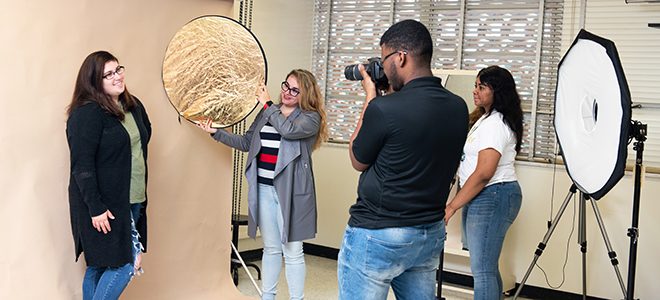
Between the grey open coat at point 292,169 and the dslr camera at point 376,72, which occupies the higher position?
the dslr camera at point 376,72

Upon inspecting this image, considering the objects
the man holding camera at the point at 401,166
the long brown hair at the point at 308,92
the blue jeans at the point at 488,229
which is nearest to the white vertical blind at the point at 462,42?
the blue jeans at the point at 488,229

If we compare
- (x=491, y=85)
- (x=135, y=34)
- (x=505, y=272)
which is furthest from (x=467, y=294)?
(x=135, y=34)

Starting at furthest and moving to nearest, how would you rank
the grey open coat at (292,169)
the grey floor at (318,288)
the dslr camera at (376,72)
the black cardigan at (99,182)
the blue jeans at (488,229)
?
1. the grey floor at (318,288)
2. the grey open coat at (292,169)
3. the blue jeans at (488,229)
4. the black cardigan at (99,182)
5. the dslr camera at (376,72)

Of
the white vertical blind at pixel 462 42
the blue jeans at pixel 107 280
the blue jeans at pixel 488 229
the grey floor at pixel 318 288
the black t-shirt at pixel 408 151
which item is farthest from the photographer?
the white vertical blind at pixel 462 42

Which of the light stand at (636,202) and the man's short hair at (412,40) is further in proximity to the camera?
the light stand at (636,202)

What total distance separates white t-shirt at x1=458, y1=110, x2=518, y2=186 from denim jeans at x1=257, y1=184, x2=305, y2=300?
93cm

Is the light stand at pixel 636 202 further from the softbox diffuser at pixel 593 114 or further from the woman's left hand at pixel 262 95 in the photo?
the woman's left hand at pixel 262 95


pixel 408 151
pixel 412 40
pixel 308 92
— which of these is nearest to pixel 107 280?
pixel 308 92

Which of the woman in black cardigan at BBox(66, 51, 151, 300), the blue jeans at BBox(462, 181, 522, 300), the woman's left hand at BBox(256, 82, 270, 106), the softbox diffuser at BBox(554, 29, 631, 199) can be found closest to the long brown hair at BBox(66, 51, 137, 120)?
the woman in black cardigan at BBox(66, 51, 151, 300)

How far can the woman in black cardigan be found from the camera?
199 cm

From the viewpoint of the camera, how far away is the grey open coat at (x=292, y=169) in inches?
Result: 97.2

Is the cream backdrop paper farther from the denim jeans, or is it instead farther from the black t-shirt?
the black t-shirt

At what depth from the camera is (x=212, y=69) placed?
2508 millimetres

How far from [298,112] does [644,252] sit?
7.88 feet
